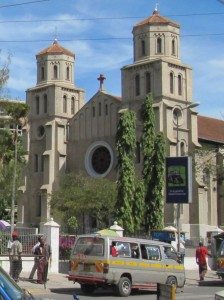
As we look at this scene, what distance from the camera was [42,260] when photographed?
20.4m

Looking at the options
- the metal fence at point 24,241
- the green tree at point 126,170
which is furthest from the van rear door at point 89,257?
the green tree at point 126,170

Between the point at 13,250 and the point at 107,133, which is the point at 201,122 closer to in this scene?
the point at 107,133

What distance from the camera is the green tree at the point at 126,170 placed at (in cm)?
4169

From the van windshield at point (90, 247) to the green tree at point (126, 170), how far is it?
68.9 ft

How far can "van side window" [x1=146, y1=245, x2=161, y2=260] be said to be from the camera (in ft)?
63.1

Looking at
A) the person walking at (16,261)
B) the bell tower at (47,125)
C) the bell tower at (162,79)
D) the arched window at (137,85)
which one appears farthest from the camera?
the bell tower at (47,125)

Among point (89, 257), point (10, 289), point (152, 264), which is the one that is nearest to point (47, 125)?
point (152, 264)

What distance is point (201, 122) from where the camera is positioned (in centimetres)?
7250

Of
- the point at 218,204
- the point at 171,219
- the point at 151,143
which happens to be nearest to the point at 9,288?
the point at 151,143

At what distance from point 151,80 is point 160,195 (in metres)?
21.3

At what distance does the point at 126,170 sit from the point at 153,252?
26.0 metres

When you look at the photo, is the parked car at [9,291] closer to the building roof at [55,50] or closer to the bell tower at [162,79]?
the bell tower at [162,79]

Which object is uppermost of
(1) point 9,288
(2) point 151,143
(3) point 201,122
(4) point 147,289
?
(3) point 201,122

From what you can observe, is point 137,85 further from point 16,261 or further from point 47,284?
point 16,261
